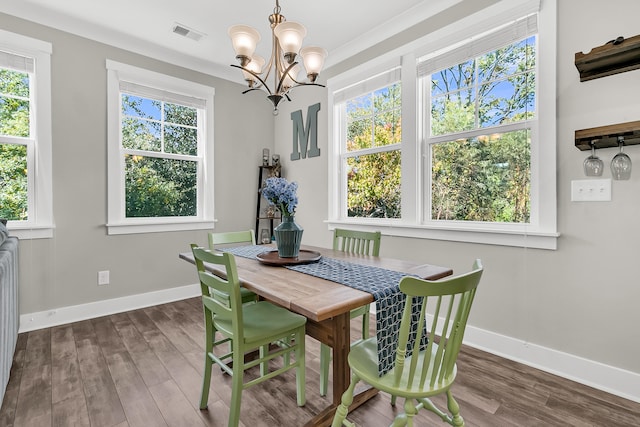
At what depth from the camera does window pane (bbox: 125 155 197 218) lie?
130 inches

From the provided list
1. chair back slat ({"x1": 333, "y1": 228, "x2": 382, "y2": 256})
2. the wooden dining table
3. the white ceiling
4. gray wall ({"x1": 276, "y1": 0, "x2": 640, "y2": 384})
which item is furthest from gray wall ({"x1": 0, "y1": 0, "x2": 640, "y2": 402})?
the wooden dining table

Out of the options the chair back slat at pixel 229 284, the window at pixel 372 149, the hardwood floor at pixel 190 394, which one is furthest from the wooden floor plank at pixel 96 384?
the window at pixel 372 149

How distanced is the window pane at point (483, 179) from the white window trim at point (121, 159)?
2.52 meters

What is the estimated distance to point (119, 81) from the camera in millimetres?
3160

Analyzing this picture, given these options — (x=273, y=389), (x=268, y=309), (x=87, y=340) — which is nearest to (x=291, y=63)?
(x=268, y=309)

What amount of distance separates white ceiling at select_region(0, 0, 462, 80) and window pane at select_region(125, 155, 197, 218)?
3.74ft

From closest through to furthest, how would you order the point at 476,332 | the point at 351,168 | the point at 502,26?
1. the point at 502,26
2. the point at 476,332
3. the point at 351,168

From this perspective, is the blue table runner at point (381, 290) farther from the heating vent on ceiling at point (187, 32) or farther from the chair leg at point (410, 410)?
the heating vent on ceiling at point (187, 32)

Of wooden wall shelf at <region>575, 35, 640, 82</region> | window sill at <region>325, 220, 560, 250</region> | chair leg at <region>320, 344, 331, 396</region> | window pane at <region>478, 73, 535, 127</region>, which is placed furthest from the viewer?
window pane at <region>478, 73, 535, 127</region>

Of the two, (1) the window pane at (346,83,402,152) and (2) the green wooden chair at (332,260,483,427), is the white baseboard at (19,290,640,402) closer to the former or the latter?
(2) the green wooden chair at (332,260,483,427)

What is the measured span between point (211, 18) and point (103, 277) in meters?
2.63

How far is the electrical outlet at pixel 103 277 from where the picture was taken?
308cm

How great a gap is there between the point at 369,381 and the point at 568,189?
177cm

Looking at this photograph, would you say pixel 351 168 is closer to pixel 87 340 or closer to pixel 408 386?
pixel 408 386
